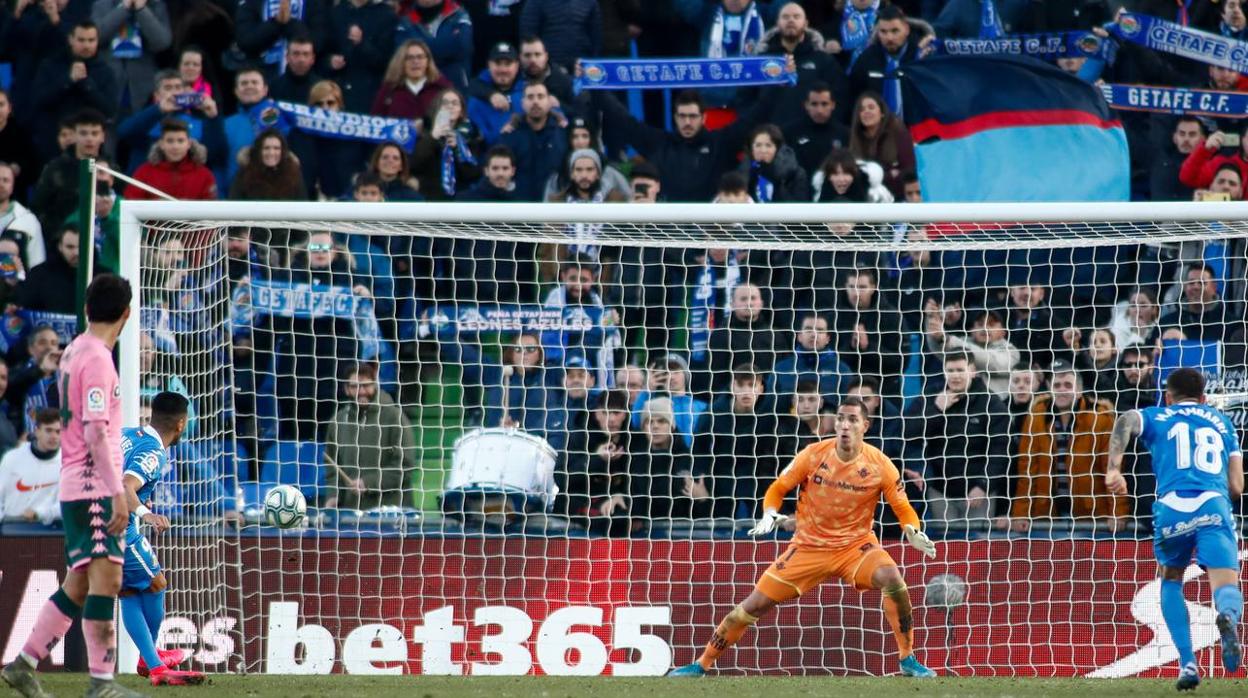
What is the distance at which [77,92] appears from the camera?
485 inches

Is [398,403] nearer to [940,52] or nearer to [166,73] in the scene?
[166,73]

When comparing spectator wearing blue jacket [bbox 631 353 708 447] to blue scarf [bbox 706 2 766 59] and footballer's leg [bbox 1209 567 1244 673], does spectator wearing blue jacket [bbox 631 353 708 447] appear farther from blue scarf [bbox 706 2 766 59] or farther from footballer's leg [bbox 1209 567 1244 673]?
footballer's leg [bbox 1209 567 1244 673]

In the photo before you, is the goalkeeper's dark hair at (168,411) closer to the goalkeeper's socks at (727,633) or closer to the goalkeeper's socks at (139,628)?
the goalkeeper's socks at (139,628)

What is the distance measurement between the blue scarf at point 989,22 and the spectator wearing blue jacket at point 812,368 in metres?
3.45

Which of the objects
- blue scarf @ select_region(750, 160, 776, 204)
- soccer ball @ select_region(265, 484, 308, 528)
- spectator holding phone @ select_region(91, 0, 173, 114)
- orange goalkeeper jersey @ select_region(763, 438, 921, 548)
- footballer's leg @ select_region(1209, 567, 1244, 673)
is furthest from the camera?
spectator holding phone @ select_region(91, 0, 173, 114)

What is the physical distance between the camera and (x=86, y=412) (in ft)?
20.4

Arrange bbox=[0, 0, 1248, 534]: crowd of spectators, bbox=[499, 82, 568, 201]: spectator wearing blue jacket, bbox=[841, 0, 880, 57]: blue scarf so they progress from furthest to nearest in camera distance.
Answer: bbox=[841, 0, 880, 57]: blue scarf → bbox=[499, 82, 568, 201]: spectator wearing blue jacket → bbox=[0, 0, 1248, 534]: crowd of spectators

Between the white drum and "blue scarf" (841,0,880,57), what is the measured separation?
4629 millimetres

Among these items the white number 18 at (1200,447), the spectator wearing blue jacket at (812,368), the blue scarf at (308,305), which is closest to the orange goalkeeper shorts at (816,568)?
the spectator wearing blue jacket at (812,368)

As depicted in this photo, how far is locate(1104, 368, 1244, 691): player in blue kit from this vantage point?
309 inches

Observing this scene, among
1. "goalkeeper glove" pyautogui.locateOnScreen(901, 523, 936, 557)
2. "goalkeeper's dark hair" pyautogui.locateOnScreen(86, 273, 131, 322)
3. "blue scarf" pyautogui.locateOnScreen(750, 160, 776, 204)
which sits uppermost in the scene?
"blue scarf" pyautogui.locateOnScreen(750, 160, 776, 204)

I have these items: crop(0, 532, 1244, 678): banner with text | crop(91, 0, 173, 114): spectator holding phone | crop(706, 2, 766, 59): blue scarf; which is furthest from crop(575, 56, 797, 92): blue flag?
crop(0, 532, 1244, 678): banner with text

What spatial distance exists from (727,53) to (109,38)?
5.16 metres

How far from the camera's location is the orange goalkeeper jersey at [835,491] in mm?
9398
